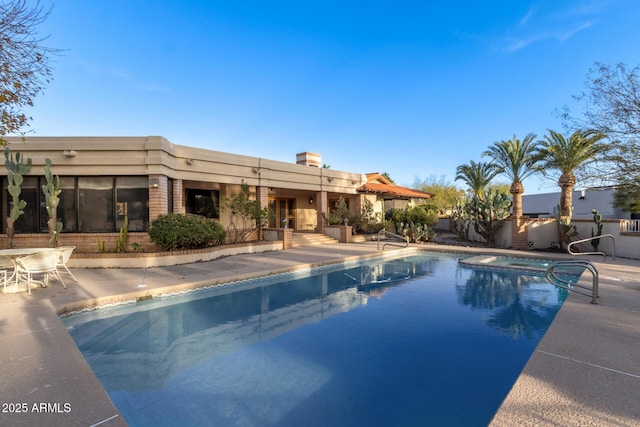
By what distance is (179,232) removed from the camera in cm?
1190

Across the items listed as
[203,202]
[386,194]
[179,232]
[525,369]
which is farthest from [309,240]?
[525,369]

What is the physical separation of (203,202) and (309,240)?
6569 mm

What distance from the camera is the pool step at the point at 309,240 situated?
1834 centimetres

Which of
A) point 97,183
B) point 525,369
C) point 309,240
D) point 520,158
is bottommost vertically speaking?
point 525,369

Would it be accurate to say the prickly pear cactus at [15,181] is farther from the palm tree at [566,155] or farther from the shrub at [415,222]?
the palm tree at [566,155]

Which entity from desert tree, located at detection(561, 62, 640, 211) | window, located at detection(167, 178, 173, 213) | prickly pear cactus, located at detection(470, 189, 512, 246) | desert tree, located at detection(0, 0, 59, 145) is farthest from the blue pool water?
prickly pear cactus, located at detection(470, 189, 512, 246)

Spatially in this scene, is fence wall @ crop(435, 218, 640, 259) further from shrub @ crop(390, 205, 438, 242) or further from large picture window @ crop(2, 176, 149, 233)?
large picture window @ crop(2, 176, 149, 233)

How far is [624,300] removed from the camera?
22.4 feet

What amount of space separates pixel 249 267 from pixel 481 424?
29.1 ft

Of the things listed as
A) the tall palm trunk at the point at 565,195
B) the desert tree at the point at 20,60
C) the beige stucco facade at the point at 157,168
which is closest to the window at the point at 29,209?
the beige stucco facade at the point at 157,168

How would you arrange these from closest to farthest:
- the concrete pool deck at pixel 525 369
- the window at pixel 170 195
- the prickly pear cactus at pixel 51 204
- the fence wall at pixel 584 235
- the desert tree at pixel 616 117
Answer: the concrete pool deck at pixel 525 369
the desert tree at pixel 616 117
the prickly pear cactus at pixel 51 204
the window at pixel 170 195
the fence wall at pixel 584 235

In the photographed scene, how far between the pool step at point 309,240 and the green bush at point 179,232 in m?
6.01

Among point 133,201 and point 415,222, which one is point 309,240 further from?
point 133,201

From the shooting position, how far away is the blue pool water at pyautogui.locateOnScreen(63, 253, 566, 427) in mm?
3742
